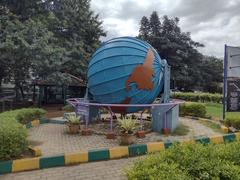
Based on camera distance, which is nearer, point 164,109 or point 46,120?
point 164,109

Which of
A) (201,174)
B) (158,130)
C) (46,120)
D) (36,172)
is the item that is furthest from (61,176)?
(46,120)

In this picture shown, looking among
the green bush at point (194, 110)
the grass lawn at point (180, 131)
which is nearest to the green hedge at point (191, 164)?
the grass lawn at point (180, 131)

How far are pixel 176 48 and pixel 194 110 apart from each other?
24863 millimetres

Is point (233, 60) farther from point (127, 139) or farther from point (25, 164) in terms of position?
point (25, 164)

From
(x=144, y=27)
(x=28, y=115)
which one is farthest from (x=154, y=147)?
(x=144, y=27)

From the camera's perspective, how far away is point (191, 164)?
4039 mm

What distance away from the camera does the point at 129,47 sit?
11.1 metres

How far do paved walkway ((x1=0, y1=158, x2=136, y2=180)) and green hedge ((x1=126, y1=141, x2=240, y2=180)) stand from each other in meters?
1.96

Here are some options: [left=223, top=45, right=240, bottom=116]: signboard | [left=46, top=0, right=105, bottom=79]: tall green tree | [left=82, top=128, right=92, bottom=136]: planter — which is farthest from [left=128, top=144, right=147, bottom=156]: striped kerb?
[left=46, top=0, right=105, bottom=79]: tall green tree

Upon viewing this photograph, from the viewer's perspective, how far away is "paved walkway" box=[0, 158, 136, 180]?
244 inches

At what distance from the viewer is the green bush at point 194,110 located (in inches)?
628

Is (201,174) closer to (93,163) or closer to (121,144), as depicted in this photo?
(93,163)

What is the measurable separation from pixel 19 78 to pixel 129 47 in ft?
35.4

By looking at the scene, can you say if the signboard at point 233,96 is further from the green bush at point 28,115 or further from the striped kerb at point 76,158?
the green bush at point 28,115
